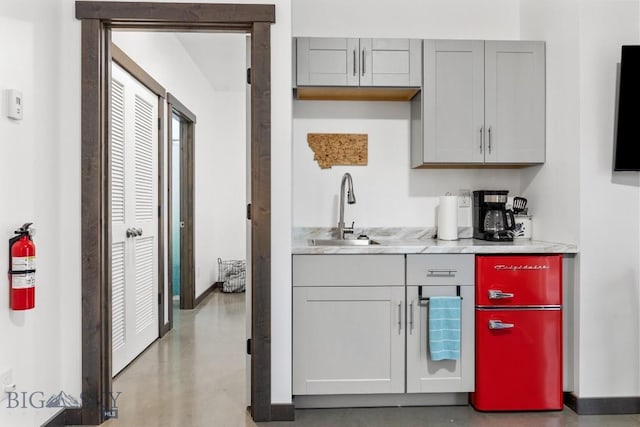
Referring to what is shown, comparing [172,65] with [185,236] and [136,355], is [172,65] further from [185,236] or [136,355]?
[136,355]

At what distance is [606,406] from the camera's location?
8.25ft

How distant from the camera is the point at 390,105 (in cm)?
314

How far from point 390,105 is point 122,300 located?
7.53 ft

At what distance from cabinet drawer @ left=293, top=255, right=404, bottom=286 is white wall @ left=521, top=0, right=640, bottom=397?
1.03 meters

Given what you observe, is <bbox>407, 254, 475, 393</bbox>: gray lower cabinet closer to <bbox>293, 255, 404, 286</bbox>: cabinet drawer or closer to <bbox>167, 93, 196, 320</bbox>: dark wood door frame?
<bbox>293, 255, 404, 286</bbox>: cabinet drawer

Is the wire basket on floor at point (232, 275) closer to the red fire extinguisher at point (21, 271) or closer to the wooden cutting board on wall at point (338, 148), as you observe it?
the wooden cutting board on wall at point (338, 148)

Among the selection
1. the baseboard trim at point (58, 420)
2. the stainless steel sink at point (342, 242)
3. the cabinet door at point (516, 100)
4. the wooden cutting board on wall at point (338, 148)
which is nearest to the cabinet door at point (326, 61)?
the wooden cutting board on wall at point (338, 148)

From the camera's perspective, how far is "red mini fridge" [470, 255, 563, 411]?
252cm

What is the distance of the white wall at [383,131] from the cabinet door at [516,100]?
1.19ft

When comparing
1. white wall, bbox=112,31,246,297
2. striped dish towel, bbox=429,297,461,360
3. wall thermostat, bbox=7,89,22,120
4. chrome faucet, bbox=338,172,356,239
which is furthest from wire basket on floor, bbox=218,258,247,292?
wall thermostat, bbox=7,89,22,120

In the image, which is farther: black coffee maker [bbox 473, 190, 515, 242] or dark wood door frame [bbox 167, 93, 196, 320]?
dark wood door frame [bbox 167, 93, 196, 320]

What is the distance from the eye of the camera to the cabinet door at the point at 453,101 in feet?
9.16

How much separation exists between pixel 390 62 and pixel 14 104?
1.98 meters

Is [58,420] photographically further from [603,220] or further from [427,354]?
[603,220]
